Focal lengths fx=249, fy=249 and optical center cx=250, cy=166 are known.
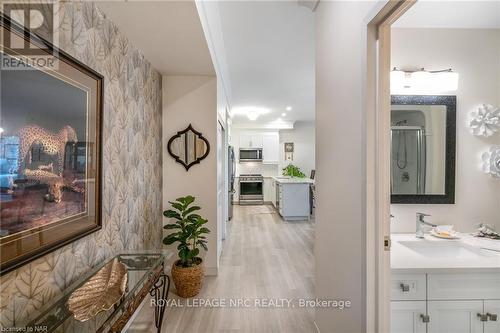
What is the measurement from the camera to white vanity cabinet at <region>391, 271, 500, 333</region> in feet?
4.32

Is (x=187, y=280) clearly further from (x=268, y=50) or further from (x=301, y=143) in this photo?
(x=301, y=143)

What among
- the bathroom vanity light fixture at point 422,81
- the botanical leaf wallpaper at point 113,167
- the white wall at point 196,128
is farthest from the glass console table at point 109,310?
the bathroom vanity light fixture at point 422,81

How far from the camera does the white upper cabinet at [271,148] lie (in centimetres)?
822

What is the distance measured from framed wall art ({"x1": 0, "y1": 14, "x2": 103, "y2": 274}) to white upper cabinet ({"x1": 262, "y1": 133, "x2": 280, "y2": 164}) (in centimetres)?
680

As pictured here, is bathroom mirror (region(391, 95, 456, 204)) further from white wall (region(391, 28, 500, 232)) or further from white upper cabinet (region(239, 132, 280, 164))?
white upper cabinet (region(239, 132, 280, 164))

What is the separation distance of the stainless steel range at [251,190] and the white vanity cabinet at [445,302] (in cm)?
676

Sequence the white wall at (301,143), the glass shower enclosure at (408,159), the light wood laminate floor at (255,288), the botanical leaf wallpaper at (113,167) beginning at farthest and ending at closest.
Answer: the white wall at (301,143), the light wood laminate floor at (255,288), the glass shower enclosure at (408,159), the botanical leaf wallpaper at (113,167)

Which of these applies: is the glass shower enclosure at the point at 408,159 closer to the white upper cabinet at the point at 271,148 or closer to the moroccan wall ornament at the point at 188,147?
the moroccan wall ornament at the point at 188,147

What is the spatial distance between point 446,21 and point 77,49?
2.43m

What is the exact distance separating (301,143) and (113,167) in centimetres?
696

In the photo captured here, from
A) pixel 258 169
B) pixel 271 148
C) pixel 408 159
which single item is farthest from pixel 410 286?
pixel 258 169

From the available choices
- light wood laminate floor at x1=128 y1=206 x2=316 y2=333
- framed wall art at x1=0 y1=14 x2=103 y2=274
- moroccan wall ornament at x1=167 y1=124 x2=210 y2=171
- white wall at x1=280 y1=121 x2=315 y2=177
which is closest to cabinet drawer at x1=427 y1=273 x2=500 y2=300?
light wood laminate floor at x1=128 y1=206 x2=316 y2=333

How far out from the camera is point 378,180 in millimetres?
1205

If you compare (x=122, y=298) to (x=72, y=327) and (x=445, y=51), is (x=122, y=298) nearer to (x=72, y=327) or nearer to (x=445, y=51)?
(x=72, y=327)
